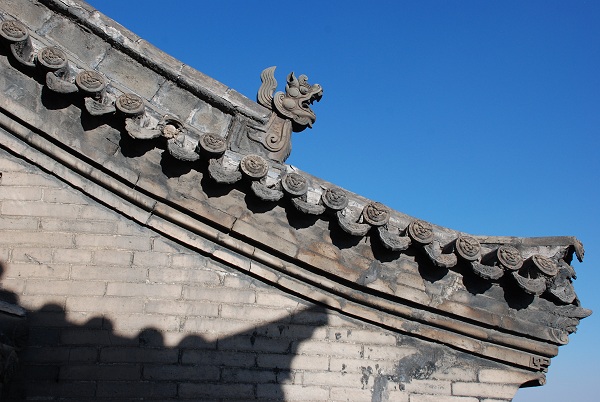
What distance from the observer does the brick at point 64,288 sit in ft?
17.1

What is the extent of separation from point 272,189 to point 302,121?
0.80m

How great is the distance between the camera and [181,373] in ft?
16.8

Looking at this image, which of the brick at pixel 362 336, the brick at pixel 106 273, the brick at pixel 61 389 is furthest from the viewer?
the brick at pixel 362 336

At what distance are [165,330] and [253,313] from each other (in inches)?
25.0

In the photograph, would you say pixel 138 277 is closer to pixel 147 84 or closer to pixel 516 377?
pixel 147 84

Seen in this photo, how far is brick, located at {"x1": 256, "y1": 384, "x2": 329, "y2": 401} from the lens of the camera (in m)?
5.16

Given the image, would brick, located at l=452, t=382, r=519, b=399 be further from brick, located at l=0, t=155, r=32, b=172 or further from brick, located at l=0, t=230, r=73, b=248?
brick, located at l=0, t=155, r=32, b=172

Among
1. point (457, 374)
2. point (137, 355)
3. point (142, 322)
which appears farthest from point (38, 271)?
point (457, 374)

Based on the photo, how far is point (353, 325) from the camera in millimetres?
5453

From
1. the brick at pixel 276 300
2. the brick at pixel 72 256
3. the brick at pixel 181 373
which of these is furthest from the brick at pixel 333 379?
the brick at pixel 72 256

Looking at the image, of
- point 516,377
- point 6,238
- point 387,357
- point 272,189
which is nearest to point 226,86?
point 272,189

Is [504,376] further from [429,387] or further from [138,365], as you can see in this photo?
[138,365]

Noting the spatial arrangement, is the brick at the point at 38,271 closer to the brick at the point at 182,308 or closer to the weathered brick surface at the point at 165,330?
the weathered brick surface at the point at 165,330

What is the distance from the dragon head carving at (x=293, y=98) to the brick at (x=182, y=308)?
1565mm
